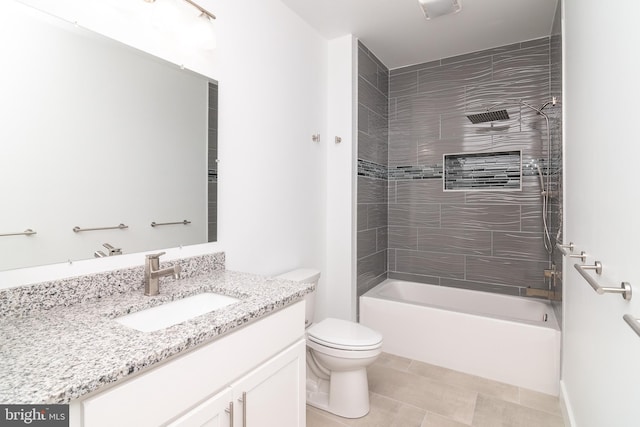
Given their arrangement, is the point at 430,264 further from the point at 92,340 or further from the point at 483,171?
the point at 92,340

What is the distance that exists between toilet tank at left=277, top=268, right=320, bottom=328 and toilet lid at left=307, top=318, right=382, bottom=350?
0.27 ft

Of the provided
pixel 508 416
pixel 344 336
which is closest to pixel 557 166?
pixel 508 416

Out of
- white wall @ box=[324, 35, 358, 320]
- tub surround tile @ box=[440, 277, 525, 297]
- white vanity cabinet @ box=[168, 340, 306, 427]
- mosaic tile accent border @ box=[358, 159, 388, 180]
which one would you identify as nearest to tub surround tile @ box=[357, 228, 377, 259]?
white wall @ box=[324, 35, 358, 320]

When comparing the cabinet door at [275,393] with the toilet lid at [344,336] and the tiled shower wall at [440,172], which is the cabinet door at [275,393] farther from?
the tiled shower wall at [440,172]

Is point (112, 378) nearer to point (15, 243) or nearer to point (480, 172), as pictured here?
point (15, 243)

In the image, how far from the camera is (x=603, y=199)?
1.14m

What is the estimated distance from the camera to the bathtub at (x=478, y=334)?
2.15m

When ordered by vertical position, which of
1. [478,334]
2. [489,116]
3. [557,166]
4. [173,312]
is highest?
[489,116]

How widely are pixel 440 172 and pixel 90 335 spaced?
2.92 metres

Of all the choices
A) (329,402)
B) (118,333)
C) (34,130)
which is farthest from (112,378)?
(329,402)

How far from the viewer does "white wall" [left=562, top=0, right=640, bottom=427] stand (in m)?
0.89

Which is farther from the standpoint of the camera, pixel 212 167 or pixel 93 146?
pixel 212 167

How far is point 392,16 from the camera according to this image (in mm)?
2412

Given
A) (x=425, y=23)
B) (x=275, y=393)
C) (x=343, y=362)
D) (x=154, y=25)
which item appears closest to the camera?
(x=275, y=393)
